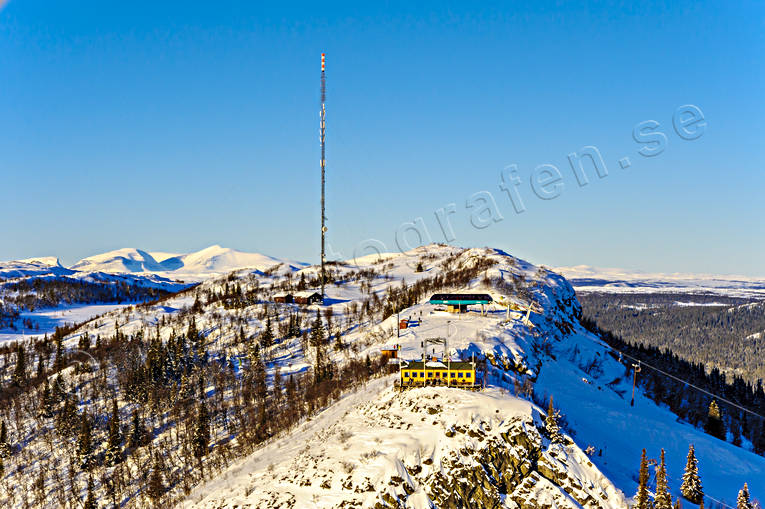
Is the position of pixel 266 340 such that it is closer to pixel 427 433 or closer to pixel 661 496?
pixel 427 433

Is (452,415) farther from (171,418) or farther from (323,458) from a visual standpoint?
(171,418)

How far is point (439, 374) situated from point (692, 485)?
30.3 m

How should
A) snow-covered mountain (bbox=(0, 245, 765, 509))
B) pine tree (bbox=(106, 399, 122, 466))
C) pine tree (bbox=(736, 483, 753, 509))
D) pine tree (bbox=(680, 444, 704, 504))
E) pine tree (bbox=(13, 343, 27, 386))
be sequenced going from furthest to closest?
1. pine tree (bbox=(13, 343, 27, 386))
2. pine tree (bbox=(106, 399, 122, 466))
3. pine tree (bbox=(680, 444, 704, 504))
4. pine tree (bbox=(736, 483, 753, 509))
5. snow-covered mountain (bbox=(0, 245, 765, 509))

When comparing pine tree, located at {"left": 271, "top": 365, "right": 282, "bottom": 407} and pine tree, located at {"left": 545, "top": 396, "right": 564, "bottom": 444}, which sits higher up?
pine tree, located at {"left": 545, "top": 396, "right": 564, "bottom": 444}

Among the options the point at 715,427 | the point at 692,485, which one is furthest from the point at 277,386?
the point at 715,427

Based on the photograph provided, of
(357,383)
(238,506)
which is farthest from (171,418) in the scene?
(238,506)

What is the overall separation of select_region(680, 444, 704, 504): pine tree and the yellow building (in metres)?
24.8

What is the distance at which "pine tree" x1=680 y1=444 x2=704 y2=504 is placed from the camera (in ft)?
186

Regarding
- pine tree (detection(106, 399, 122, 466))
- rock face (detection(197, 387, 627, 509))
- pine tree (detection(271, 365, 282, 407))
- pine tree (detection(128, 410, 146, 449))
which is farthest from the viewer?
pine tree (detection(128, 410, 146, 449))

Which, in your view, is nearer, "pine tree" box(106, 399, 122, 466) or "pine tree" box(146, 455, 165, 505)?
"pine tree" box(146, 455, 165, 505)

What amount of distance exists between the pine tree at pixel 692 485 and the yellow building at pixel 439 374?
2483 cm

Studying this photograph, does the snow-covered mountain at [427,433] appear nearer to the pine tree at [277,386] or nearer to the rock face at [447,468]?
the rock face at [447,468]

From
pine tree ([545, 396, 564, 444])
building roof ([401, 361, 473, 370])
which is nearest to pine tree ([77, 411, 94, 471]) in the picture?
building roof ([401, 361, 473, 370])

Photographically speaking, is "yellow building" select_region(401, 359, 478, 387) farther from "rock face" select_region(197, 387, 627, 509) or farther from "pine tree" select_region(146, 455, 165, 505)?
"pine tree" select_region(146, 455, 165, 505)
